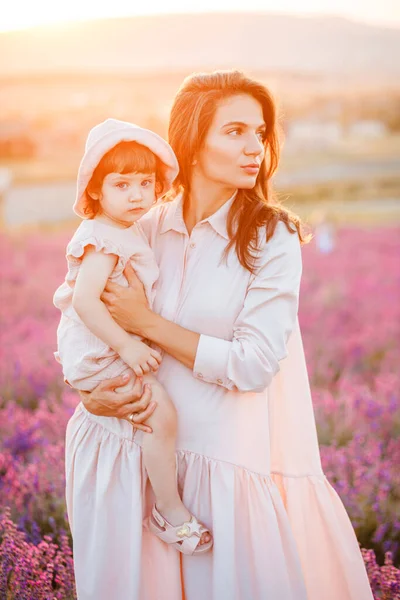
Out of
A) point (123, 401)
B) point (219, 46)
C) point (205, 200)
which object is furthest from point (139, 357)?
point (219, 46)

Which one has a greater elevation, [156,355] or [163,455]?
[156,355]

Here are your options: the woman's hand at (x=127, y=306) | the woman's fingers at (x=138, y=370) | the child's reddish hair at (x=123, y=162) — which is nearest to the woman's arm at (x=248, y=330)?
the woman's hand at (x=127, y=306)

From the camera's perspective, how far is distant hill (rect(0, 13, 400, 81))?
90.4 feet

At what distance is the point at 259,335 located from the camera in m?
2.27

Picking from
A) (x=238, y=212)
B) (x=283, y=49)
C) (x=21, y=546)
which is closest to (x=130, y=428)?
(x=238, y=212)

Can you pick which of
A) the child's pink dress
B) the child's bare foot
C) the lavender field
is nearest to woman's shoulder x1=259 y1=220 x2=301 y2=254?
the child's pink dress

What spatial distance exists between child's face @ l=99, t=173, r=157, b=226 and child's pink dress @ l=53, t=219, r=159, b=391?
0.06 meters

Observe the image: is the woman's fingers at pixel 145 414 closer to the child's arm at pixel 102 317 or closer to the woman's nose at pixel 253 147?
the child's arm at pixel 102 317

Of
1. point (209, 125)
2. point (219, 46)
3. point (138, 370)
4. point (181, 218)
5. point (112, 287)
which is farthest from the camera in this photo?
point (219, 46)

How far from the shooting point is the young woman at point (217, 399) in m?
2.31

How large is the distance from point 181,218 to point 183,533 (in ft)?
3.47

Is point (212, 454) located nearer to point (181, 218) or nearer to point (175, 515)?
point (175, 515)

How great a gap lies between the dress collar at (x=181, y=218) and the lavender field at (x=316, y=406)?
145 centimetres

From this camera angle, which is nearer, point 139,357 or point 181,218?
point 139,357
